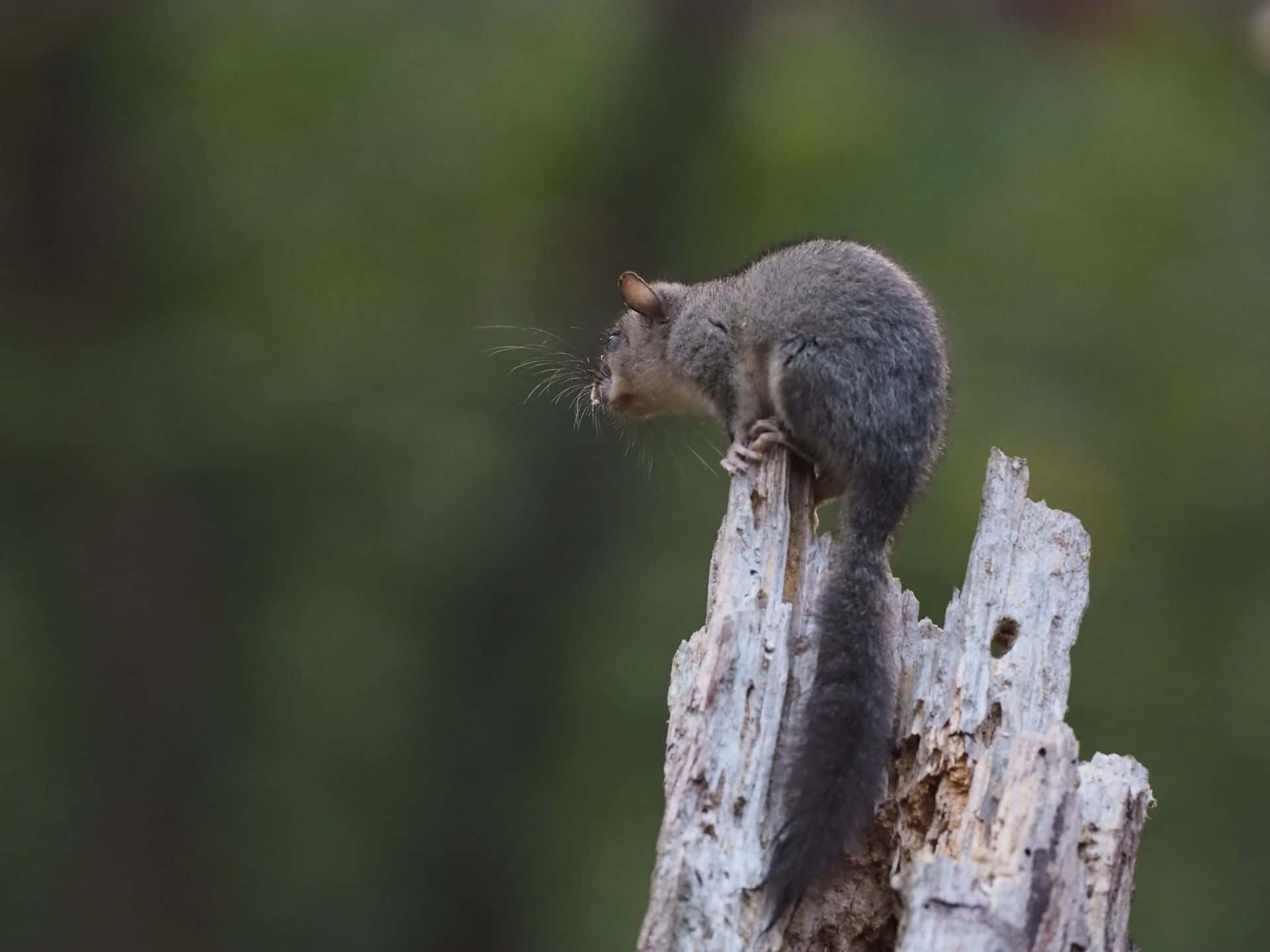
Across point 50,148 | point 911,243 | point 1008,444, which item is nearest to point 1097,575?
point 1008,444

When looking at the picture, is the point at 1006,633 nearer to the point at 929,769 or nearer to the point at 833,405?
the point at 929,769

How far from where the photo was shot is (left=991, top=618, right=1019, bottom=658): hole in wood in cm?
420

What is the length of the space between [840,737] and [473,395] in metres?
6.67

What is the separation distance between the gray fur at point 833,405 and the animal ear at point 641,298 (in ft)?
0.09

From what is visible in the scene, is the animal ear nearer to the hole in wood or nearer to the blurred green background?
the hole in wood

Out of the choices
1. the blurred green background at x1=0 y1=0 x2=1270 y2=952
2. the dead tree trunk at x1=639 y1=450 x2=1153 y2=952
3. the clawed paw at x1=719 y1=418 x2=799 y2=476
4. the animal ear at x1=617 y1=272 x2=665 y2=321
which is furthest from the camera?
the blurred green background at x1=0 y1=0 x2=1270 y2=952

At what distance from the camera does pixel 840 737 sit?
395 centimetres

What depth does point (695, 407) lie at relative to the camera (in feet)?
19.1

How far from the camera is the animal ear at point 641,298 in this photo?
5.80 metres

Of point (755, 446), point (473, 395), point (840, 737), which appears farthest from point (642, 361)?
point (473, 395)

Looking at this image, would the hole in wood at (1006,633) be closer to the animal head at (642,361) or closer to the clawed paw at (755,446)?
the clawed paw at (755,446)

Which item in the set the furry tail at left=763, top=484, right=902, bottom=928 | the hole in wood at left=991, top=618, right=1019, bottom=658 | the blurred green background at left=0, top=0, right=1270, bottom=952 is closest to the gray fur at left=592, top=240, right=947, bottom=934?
the furry tail at left=763, top=484, right=902, bottom=928

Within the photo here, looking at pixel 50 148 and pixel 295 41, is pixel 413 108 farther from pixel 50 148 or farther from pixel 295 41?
pixel 50 148

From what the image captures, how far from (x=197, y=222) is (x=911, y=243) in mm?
4469
